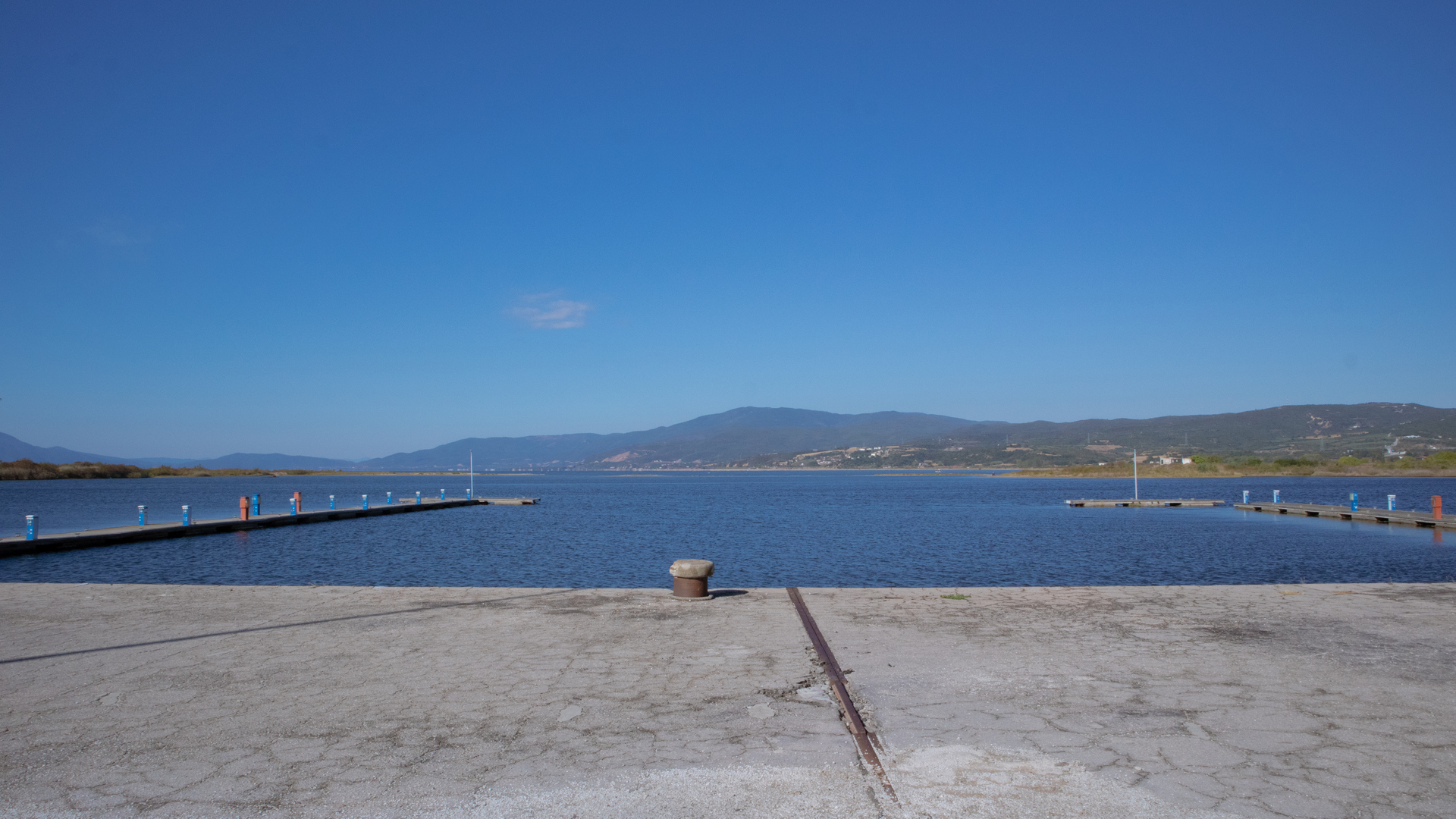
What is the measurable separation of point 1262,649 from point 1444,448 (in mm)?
182620

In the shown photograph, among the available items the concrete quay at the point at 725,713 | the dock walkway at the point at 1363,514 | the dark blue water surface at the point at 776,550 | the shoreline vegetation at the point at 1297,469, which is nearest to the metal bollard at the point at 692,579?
the concrete quay at the point at 725,713

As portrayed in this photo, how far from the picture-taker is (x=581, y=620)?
1135cm

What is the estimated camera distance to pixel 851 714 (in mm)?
6730

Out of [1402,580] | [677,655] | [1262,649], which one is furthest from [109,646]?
[1402,580]

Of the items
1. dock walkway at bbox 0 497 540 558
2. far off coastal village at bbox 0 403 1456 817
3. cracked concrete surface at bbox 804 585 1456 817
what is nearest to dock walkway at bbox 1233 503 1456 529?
far off coastal village at bbox 0 403 1456 817

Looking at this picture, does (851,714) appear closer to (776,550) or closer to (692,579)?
(692,579)

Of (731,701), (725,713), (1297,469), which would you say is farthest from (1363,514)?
(1297,469)

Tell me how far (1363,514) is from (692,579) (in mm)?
43702

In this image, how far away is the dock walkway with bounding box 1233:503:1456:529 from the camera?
37.0 m

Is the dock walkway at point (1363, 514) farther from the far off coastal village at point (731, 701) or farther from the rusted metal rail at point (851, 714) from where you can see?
the rusted metal rail at point (851, 714)

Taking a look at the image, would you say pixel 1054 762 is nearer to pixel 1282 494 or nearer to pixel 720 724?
pixel 720 724

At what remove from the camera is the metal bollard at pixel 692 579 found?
13195mm

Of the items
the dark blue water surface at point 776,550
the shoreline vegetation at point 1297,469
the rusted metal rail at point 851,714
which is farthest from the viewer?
the shoreline vegetation at point 1297,469

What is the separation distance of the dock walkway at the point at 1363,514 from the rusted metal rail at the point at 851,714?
38.4 metres
